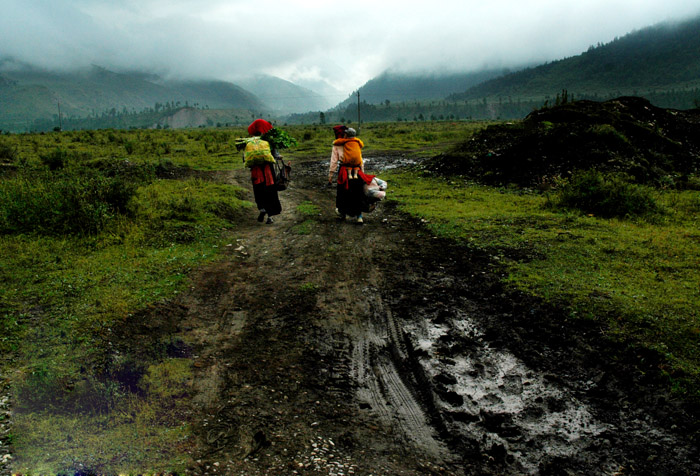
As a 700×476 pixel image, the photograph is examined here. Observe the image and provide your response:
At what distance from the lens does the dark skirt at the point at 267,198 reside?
9.92 metres

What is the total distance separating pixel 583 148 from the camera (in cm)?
1282

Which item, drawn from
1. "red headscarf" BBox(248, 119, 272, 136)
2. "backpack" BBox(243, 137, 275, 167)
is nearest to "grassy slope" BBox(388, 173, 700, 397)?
"backpack" BBox(243, 137, 275, 167)

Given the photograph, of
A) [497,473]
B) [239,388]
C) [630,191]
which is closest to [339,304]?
[239,388]

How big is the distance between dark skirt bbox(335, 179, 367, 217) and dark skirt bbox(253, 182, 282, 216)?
5.66 ft

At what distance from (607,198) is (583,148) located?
15.9 ft

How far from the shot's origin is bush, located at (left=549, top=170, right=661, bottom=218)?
28.4 ft

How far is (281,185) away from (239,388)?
706 centimetres

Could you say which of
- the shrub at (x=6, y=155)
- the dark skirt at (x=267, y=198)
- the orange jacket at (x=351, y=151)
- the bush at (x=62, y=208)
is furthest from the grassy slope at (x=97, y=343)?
the shrub at (x=6, y=155)

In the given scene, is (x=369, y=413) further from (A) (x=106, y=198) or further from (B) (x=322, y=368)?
(A) (x=106, y=198)

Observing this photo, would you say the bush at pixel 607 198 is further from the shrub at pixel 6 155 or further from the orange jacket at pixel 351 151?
the shrub at pixel 6 155

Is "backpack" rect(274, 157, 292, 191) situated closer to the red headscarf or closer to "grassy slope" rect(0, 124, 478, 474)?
the red headscarf

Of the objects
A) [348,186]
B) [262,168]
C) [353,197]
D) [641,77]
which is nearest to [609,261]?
[353,197]

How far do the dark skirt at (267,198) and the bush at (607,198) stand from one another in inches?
273

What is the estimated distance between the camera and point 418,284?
20.2 ft
